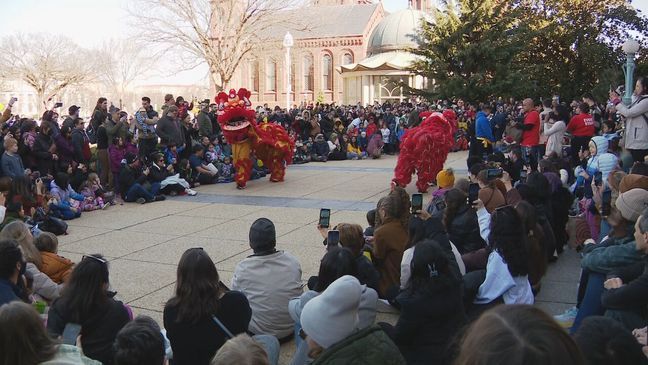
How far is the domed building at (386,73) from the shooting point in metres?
32.8

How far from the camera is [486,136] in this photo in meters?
13.5

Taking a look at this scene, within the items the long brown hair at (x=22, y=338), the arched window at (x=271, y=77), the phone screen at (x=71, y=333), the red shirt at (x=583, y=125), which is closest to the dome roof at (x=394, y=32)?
the arched window at (x=271, y=77)

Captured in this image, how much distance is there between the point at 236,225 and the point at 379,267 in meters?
4.30

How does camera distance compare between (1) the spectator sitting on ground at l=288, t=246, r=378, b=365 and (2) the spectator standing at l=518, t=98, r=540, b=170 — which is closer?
(1) the spectator sitting on ground at l=288, t=246, r=378, b=365

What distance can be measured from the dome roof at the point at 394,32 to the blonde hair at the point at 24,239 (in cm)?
3657

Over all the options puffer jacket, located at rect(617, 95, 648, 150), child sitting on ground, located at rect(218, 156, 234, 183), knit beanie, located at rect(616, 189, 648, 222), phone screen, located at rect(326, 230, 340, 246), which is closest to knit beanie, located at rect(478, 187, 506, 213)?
knit beanie, located at rect(616, 189, 648, 222)

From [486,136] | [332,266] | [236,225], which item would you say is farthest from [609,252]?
[486,136]

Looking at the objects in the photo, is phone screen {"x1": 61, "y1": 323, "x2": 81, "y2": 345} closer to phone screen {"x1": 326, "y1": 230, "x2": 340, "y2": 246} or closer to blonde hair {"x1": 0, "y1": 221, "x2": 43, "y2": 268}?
blonde hair {"x1": 0, "y1": 221, "x2": 43, "y2": 268}

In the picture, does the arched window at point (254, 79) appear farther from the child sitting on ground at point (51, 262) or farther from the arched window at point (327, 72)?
the child sitting on ground at point (51, 262)

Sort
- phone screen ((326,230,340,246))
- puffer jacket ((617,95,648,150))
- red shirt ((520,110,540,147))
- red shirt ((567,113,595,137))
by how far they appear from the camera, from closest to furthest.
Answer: phone screen ((326,230,340,246)) → puffer jacket ((617,95,648,150)) → red shirt ((567,113,595,137)) → red shirt ((520,110,540,147))

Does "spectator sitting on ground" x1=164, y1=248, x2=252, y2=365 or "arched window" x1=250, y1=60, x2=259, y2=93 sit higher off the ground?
"arched window" x1=250, y1=60, x2=259, y2=93

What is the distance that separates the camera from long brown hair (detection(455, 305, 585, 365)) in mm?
1539

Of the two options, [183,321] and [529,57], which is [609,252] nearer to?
[183,321]

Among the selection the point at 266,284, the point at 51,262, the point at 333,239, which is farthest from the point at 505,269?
the point at 51,262
